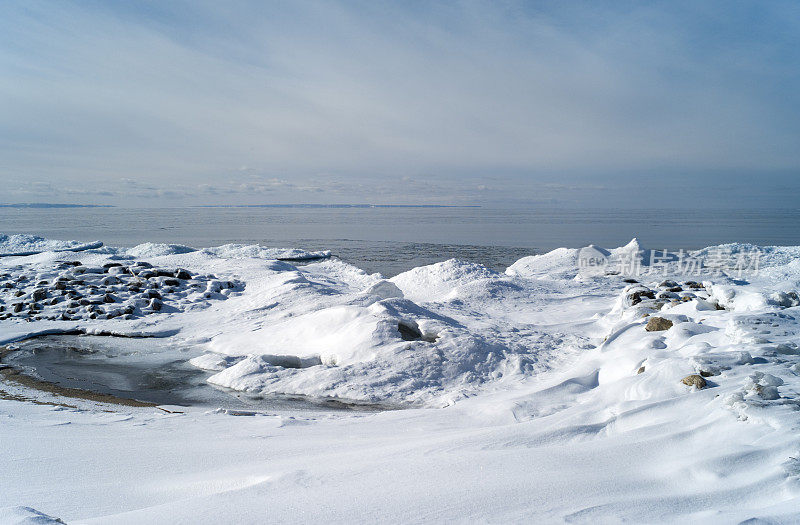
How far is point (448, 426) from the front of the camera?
465 centimetres

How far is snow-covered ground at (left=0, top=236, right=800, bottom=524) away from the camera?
8.54 ft

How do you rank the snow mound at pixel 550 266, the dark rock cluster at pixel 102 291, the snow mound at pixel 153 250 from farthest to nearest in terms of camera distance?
the snow mound at pixel 153 250, the snow mound at pixel 550 266, the dark rock cluster at pixel 102 291

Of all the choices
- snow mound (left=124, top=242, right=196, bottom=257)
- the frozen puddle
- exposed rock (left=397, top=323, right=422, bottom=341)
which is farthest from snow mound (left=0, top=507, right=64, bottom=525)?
snow mound (left=124, top=242, right=196, bottom=257)

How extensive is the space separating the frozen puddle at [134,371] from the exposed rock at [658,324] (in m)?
3.84

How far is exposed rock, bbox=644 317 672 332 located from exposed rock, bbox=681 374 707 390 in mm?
2429

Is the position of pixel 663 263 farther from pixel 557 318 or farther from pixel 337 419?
pixel 337 419

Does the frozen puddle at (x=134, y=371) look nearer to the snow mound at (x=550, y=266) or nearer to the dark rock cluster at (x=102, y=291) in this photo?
the dark rock cluster at (x=102, y=291)

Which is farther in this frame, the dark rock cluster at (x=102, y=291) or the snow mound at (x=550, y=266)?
the snow mound at (x=550, y=266)

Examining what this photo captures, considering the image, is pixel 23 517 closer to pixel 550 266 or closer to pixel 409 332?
pixel 409 332

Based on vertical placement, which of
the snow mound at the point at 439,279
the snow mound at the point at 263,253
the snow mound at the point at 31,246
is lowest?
the snow mound at the point at 31,246

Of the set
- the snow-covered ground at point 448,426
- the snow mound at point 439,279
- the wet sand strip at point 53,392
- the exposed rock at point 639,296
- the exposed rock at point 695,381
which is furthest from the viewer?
the snow mound at point 439,279

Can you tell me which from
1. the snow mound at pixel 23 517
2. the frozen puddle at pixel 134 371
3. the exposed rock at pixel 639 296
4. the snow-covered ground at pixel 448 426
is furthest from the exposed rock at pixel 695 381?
the exposed rock at pixel 639 296

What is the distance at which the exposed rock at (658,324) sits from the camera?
6422 millimetres

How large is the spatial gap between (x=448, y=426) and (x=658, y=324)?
11.9 ft
